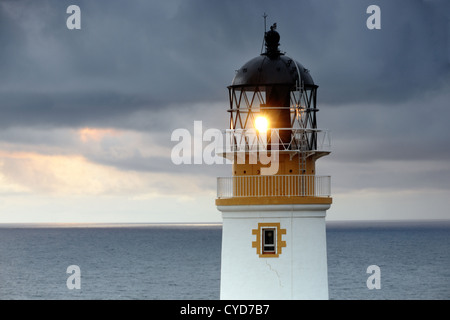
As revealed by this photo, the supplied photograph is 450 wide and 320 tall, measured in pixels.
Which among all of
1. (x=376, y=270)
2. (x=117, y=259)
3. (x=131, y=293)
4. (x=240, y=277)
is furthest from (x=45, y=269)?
(x=240, y=277)

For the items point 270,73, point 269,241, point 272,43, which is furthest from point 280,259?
point 272,43

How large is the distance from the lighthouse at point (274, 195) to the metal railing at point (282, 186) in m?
0.03

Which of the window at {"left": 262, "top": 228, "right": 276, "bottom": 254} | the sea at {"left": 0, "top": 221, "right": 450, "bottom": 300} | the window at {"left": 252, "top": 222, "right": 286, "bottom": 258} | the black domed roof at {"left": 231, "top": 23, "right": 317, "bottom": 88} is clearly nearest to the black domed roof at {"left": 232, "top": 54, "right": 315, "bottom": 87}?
the black domed roof at {"left": 231, "top": 23, "right": 317, "bottom": 88}

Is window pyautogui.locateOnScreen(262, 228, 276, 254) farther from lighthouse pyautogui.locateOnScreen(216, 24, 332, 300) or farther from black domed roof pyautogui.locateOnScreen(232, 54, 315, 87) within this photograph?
black domed roof pyautogui.locateOnScreen(232, 54, 315, 87)

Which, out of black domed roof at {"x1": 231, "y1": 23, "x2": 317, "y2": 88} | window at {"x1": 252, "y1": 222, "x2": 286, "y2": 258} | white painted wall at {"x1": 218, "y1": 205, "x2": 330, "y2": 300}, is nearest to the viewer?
white painted wall at {"x1": 218, "y1": 205, "x2": 330, "y2": 300}

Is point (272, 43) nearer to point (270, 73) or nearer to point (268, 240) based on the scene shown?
point (270, 73)

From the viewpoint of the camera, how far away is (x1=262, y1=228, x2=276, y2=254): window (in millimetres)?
26469

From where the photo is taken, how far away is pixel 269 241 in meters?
26.5

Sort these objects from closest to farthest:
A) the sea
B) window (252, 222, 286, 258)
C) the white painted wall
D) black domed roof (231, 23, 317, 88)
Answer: the white painted wall < window (252, 222, 286, 258) < black domed roof (231, 23, 317, 88) < the sea

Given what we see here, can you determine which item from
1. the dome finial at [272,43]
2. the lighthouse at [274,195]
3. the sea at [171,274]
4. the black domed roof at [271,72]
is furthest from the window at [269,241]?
the sea at [171,274]

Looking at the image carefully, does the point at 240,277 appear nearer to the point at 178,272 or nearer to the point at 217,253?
the point at 178,272

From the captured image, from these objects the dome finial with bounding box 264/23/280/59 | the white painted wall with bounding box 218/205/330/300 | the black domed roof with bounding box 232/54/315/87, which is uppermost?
the dome finial with bounding box 264/23/280/59

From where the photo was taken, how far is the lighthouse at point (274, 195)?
26.4 metres

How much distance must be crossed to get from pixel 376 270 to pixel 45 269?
177ft
